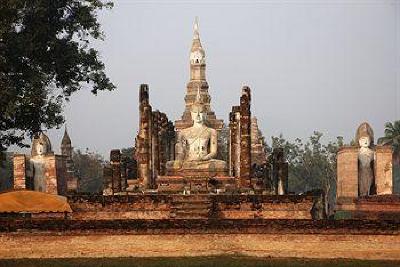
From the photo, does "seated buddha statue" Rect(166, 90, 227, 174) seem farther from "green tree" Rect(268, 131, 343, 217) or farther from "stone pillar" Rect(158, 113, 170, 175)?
"green tree" Rect(268, 131, 343, 217)

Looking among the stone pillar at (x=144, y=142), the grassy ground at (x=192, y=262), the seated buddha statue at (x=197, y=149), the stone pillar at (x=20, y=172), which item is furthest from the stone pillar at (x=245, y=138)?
the stone pillar at (x=20, y=172)

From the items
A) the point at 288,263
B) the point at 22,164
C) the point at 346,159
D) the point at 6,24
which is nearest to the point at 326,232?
the point at 288,263

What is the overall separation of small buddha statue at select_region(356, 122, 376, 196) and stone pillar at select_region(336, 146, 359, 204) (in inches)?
9.8

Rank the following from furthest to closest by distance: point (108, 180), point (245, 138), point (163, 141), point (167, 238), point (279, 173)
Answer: point (163, 141), point (108, 180), point (279, 173), point (245, 138), point (167, 238)

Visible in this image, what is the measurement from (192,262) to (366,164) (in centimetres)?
1571

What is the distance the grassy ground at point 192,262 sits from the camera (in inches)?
605

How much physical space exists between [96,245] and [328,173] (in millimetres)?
47246

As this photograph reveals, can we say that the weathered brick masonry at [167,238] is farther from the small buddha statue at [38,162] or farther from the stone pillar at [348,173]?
the small buddha statue at [38,162]

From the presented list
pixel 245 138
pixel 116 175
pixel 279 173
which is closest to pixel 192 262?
pixel 245 138

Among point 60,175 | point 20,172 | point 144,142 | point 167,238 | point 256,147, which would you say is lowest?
point 167,238

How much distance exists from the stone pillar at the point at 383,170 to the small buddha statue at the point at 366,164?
0.26 m

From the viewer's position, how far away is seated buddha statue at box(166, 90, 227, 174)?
30.7 meters

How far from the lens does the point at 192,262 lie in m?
15.6

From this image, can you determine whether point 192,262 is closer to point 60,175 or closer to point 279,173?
point 279,173
